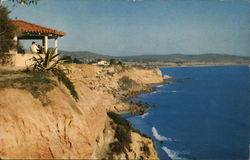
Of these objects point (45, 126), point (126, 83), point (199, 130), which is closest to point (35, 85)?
point (45, 126)

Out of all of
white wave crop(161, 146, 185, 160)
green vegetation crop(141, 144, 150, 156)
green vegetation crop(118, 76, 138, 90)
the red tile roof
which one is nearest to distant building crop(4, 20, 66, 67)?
the red tile roof

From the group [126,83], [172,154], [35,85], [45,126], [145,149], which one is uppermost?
[35,85]

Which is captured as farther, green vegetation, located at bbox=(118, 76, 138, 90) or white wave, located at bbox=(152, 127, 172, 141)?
green vegetation, located at bbox=(118, 76, 138, 90)

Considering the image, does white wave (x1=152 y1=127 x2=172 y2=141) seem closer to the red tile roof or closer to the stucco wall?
the red tile roof

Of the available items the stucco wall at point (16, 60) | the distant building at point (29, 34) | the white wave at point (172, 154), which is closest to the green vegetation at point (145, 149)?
the white wave at point (172, 154)

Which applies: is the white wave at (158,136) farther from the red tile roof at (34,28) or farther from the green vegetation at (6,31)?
the green vegetation at (6,31)

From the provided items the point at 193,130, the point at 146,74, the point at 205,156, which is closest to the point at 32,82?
the point at 205,156

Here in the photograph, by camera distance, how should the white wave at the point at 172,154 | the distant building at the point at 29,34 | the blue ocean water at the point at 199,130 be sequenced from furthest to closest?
the blue ocean water at the point at 199,130
the white wave at the point at 172,154
the distant building at the point at 29,34

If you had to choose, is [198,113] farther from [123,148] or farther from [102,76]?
[123,148]

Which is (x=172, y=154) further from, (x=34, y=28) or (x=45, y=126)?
(x=45, y=126)
